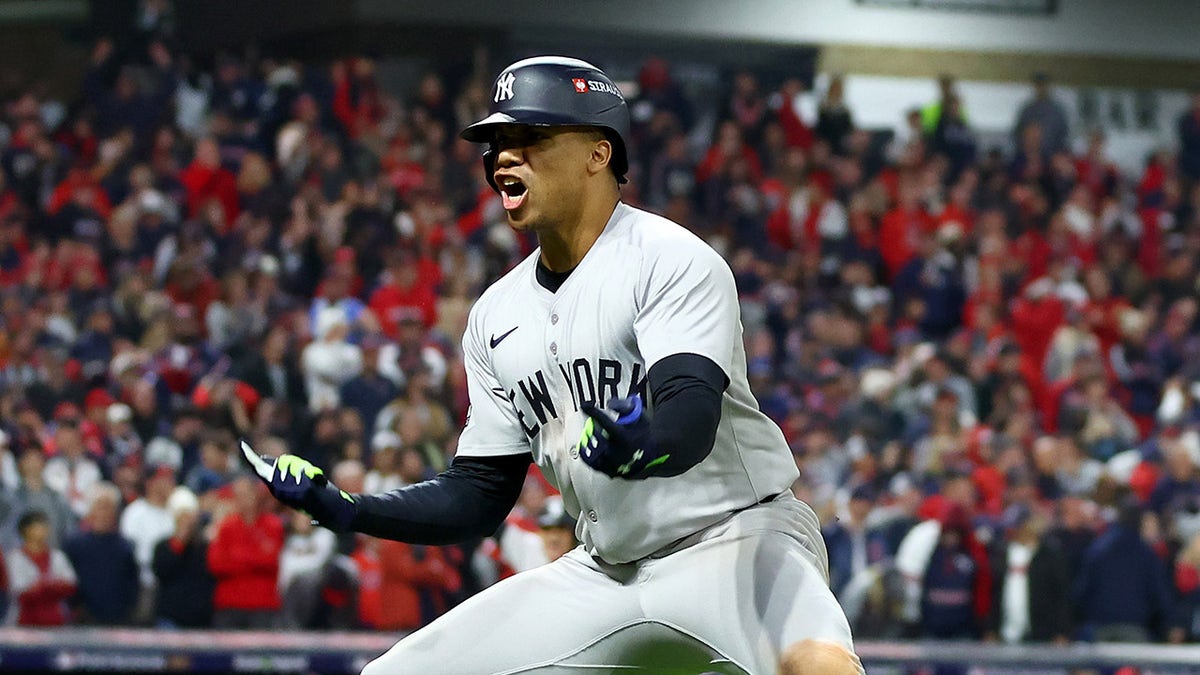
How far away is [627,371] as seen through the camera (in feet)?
12.5

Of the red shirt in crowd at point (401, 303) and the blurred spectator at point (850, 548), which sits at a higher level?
the red shirt in crowd at point (401, 303)

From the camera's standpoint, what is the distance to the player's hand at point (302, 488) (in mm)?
3584

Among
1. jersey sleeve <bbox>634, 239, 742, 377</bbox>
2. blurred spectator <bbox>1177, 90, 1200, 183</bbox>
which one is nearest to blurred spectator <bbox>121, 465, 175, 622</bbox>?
jersey sleeve <bbox>634, 239, 742, 377</bbox>

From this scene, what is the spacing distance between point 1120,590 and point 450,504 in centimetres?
666

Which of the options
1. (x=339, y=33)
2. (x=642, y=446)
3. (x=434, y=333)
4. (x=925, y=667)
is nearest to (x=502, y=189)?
(x=642, y=446)

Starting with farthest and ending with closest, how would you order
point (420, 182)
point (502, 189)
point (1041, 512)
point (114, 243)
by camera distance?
point (420, 182) < point (114, 243) < point (1041, 512) < point (502, 189)

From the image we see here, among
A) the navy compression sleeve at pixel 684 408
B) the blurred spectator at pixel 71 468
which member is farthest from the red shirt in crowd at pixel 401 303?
the navy compression sleeve at pixel 684 408

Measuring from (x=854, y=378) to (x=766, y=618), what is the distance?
8416 millimetres

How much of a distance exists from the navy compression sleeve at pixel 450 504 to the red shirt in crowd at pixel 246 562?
5252 mm

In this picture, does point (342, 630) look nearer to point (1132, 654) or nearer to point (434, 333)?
point (434, 333)

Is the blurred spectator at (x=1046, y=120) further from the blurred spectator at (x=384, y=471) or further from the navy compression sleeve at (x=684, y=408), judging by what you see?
the navy compression sleeve at (x=684, y=408)

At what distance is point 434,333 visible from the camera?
38.4 ft

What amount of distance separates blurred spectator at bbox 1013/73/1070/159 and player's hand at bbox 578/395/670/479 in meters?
13.8

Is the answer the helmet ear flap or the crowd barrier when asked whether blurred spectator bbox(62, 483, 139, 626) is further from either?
the helmet ear flap
